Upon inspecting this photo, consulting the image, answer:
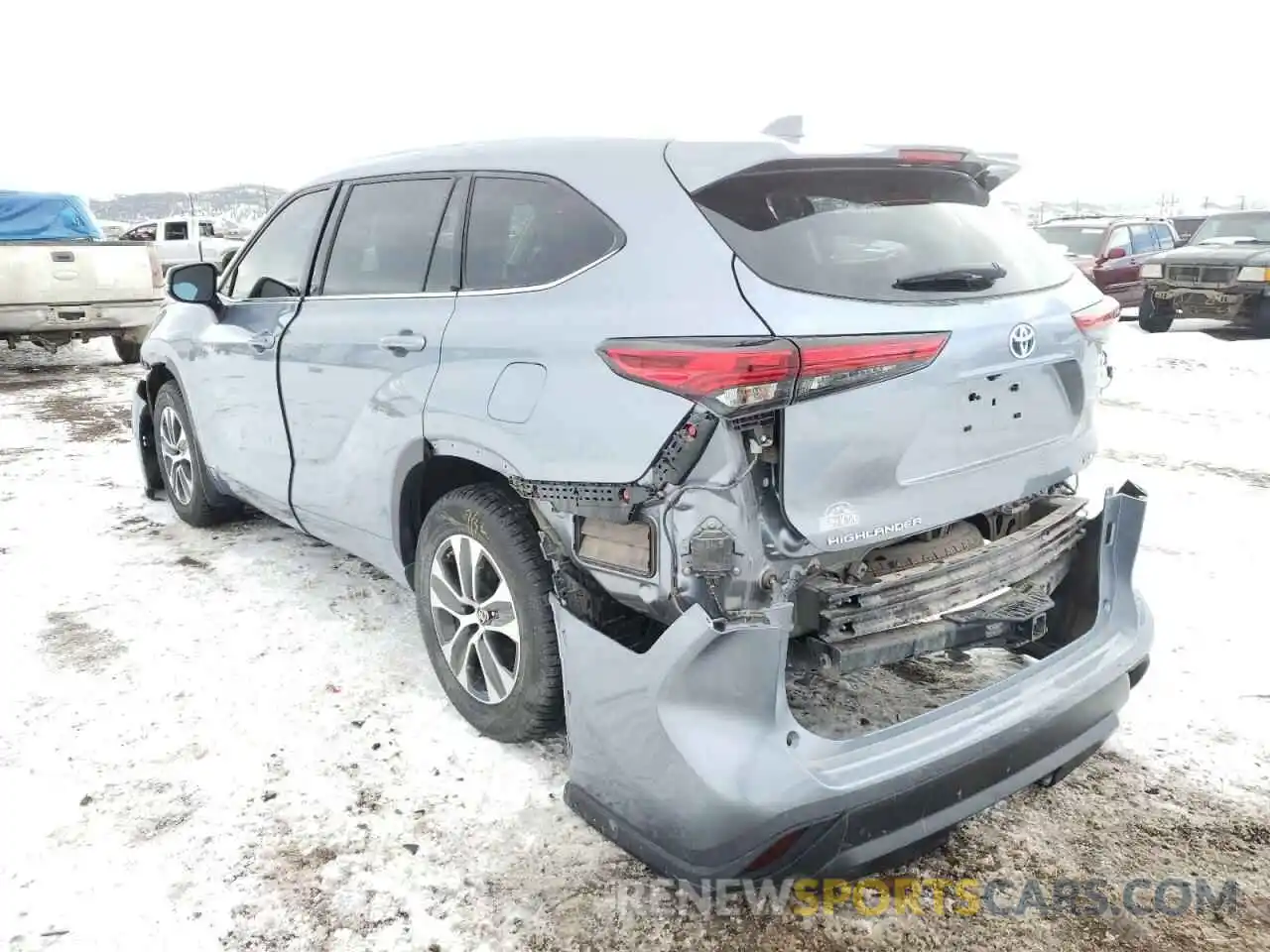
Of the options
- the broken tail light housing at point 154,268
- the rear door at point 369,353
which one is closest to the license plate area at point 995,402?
the rear door at point 369,353

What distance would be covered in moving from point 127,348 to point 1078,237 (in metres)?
14.3

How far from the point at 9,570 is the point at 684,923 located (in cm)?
393

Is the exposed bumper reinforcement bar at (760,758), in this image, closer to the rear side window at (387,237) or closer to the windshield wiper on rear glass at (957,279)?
the windshield wiper on rear glass at (957,279)

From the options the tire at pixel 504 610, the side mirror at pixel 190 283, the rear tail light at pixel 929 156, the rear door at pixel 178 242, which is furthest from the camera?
the rear door at pixel 178 242

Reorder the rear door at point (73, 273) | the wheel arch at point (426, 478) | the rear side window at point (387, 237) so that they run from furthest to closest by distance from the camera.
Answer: the rear door at point (73, 273), the rear side window at point (387, 237), the wheel arch at point (426, 478)

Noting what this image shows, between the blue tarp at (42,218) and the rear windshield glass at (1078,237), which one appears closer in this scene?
the blue tarp at (42,218)

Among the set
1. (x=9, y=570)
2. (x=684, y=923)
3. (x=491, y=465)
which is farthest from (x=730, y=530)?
(x=9, y=570)

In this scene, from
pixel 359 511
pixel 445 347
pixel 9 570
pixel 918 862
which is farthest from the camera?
pixel 9 570

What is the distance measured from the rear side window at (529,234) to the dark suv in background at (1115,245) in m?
13.2

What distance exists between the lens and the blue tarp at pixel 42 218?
1342 cm

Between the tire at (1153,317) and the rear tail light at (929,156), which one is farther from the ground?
the rear tail light at (929,156)

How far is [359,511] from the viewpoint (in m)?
3.39

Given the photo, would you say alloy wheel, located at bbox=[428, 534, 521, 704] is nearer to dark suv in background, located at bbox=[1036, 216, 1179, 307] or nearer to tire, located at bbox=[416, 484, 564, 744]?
tire, located at bbox=[416, 484, 564, 744]

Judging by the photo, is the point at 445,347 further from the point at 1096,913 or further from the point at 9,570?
the point at 9,570
